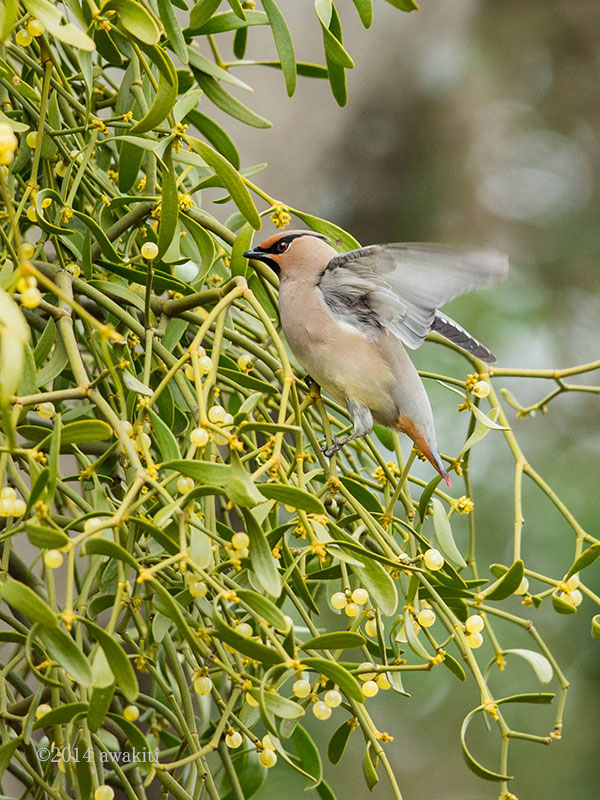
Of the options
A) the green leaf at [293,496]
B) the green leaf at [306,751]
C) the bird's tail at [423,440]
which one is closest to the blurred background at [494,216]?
the bird's tail at [423,440]

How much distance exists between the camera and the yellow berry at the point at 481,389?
72 cm

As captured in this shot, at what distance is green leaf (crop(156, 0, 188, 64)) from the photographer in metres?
0.63

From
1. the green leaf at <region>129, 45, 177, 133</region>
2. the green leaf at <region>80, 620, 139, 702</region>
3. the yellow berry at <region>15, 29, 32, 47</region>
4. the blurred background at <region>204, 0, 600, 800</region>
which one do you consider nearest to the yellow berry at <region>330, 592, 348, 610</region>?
the green leaf at <region>80, 620, 139, 702</region>

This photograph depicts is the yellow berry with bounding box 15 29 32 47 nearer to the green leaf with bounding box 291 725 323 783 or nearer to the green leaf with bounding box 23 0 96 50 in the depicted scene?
the green leaf with bounding box 23 0 96 50

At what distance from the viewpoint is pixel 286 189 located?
1.79m

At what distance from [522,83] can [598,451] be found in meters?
0.92

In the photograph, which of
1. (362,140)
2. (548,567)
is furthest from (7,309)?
(548,567)

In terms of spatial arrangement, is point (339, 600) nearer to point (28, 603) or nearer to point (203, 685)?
point (203, 685)

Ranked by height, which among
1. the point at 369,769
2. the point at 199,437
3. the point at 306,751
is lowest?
the point at 306,751

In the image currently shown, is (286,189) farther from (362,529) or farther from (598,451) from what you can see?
(362,529)

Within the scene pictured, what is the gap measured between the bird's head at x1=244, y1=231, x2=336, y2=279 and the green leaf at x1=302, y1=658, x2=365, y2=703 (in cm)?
45

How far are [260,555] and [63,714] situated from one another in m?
0.13

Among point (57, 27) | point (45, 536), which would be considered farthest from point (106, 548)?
point (57, 27)

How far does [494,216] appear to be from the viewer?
2287 mm
